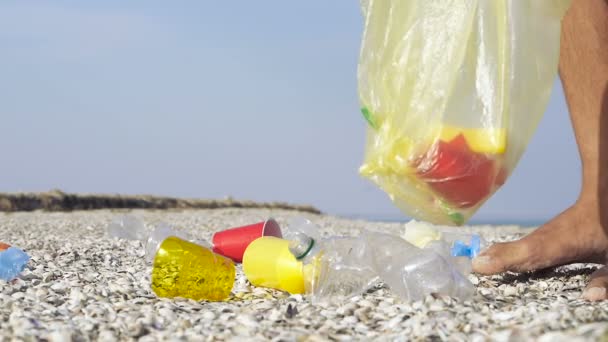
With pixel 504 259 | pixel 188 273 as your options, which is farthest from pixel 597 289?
pixel 188 273

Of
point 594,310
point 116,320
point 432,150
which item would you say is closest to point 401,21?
point 432,150

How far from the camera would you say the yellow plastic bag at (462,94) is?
226 cm

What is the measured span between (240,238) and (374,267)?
1503 mm

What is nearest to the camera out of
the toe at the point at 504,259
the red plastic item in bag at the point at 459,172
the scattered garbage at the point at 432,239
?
the red plastic item in bag at the point at 459,172

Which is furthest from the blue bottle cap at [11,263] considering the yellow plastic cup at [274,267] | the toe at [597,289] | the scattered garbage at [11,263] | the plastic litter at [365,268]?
the toe at [597,289]

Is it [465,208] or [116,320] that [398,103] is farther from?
[116,320]

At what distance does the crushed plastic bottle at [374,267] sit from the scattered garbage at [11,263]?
4.16 feet

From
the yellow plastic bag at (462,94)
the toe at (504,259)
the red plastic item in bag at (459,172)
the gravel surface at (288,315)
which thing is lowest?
the gravel surface at (288,315)

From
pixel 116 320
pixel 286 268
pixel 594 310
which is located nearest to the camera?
pixel 594 310

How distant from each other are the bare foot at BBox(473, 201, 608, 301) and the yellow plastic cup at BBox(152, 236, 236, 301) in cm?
103

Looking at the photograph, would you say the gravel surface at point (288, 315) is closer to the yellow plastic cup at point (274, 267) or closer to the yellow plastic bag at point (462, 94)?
the yellow plastic cup at point (274, 267)

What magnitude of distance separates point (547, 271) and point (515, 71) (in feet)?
3.54

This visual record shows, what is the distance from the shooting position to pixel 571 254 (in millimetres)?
2920

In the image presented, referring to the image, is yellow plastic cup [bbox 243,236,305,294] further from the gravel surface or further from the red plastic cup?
the red plastic cup
